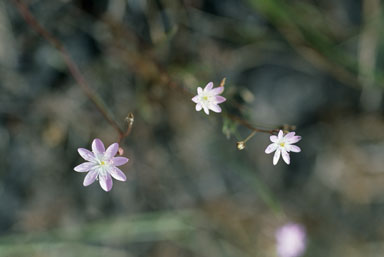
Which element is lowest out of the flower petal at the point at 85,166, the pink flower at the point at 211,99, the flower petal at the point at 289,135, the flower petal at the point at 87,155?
the flower petal at the point at 85,166

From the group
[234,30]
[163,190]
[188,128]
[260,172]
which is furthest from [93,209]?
[234,30]

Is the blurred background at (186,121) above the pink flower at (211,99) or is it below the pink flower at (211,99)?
above

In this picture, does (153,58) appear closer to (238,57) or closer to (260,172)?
(238,57)

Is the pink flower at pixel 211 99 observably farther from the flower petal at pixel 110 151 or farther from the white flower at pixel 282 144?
the flower petal at pixel 110 151

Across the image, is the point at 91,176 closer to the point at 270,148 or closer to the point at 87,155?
the point at 87,155

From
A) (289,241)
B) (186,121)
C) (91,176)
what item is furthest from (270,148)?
(289,241)

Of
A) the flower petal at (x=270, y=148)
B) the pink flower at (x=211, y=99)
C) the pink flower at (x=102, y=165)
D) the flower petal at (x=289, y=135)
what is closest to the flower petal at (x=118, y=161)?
the pink flower at (x=102, y=165)
